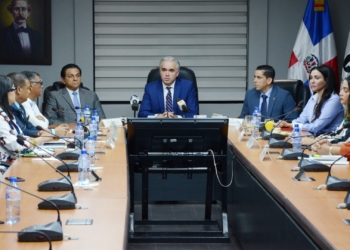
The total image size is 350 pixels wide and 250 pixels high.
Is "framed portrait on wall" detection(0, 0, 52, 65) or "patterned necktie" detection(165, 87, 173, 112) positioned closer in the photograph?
"patterned necktie" detection(165, 87, 173, 112)

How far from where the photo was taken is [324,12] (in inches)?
316

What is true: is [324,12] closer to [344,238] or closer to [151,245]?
[151,245]

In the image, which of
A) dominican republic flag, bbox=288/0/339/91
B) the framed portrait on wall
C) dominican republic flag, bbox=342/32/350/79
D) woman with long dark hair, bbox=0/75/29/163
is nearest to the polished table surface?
woman with long dark hair, bbox=0/75/29/163

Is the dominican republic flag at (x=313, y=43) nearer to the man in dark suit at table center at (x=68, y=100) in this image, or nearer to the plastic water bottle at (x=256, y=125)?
the plastic water bottle at (x=256, y=125)

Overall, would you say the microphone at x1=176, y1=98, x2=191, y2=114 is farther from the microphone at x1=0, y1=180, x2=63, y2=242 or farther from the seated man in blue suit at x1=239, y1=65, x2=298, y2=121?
the microphone at x1=0, y1=180, x2=63, y2=242

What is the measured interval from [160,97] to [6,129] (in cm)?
224

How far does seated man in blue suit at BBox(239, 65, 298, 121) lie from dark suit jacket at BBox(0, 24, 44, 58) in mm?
2755

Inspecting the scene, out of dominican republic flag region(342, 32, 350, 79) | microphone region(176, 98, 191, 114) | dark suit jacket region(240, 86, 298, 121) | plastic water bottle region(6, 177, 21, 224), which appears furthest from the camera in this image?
dominican republic flag region(342, 32, 350, 79)

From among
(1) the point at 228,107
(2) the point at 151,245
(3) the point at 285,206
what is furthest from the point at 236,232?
(1) the point at 228,107

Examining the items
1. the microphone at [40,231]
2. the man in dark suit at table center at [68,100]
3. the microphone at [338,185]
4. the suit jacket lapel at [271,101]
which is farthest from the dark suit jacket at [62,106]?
the microphone at [40,231]

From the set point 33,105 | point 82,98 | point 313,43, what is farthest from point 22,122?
point 313,43

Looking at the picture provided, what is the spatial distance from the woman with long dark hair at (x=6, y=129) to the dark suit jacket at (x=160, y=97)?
204 centimetres

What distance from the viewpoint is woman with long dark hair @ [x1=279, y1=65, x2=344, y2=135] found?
602 cm

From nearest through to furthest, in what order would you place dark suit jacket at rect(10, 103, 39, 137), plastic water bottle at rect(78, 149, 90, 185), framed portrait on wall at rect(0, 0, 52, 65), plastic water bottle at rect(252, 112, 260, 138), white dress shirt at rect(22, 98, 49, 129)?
plastic water bottle at rect(78, 149, 90, 185) → plastic water bottle at rect(252, 112, 260, 138) → dark suit jacket at rect(10, 103, 39, 137) → white dress shirt at rect(22, 98, 49, 129) → framed portrait on wall at rect(0, 0, 52, 65)
